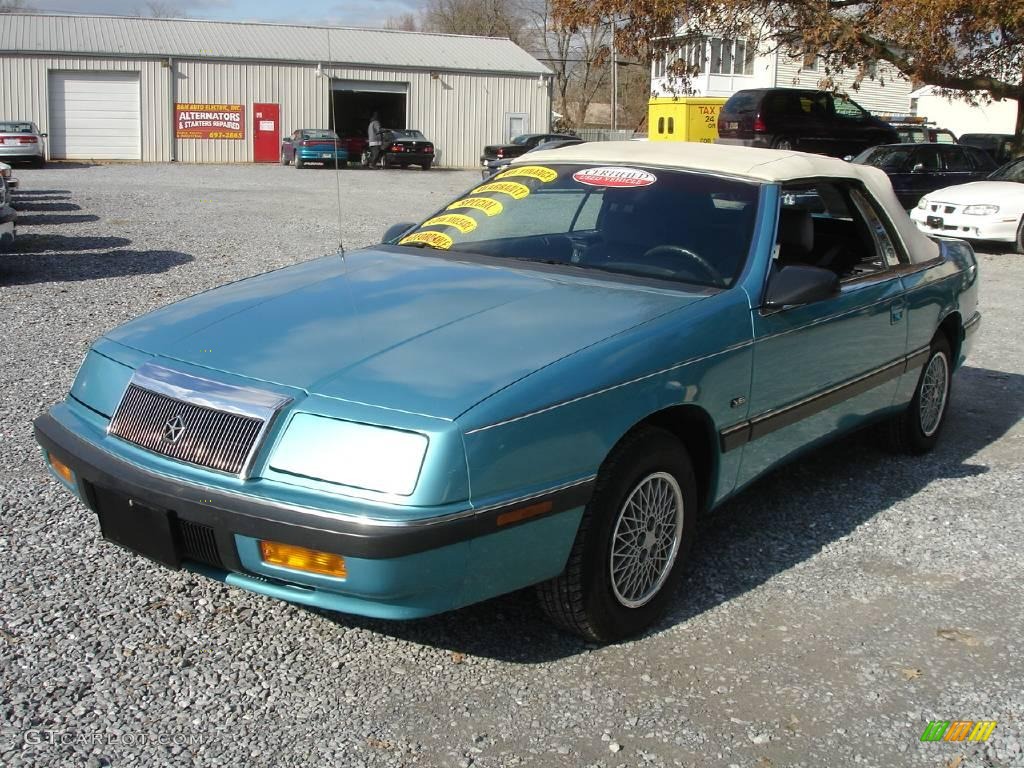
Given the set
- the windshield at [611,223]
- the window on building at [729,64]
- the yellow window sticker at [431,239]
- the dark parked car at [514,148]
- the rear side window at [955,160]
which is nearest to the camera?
the windshield at [611,223]

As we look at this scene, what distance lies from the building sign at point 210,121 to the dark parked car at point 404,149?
5528 millimetres

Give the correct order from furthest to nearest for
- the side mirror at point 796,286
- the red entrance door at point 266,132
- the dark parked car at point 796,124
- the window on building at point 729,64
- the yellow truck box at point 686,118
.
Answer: the window on building at point 729,64 < the red entrance door at point 266,132 < the yellow truck box at point 686,118 < the dark parked car at point 796,124 < the side mirror at point 796,286

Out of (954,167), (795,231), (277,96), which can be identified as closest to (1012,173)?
(954,167)

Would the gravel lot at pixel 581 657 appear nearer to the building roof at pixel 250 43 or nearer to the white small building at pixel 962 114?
the building roof at pixel 250 43

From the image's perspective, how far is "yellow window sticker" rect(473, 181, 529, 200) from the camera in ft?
15.6

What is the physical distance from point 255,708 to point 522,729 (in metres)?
0.75

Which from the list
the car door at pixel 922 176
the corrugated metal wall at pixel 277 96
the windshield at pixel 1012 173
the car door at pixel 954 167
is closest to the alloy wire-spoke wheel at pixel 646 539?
the windshield at pixel 1012 173

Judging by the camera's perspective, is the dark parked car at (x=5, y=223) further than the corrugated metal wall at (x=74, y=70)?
No

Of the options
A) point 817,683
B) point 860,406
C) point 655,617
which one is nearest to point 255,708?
point 655,617

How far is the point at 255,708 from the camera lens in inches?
121

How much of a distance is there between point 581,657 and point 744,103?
899 inches

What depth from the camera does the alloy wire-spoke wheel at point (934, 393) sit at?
5512mm

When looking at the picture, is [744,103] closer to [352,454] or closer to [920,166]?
[920,166]

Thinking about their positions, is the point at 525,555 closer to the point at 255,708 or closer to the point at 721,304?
the point at 255,708
